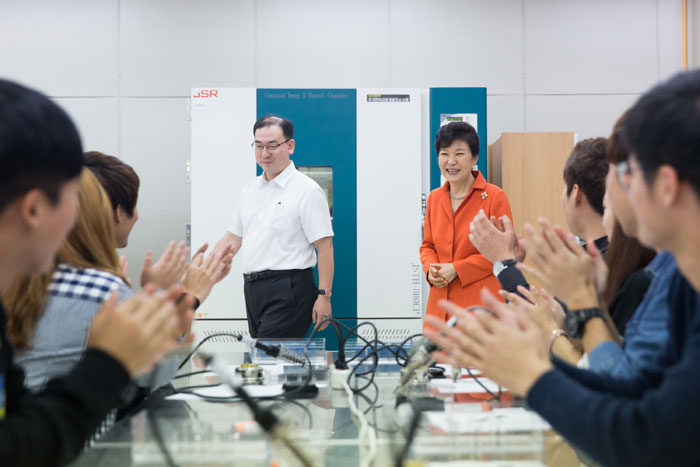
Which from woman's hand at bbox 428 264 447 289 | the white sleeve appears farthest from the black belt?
woman's hand at bbox 428 264 447 289

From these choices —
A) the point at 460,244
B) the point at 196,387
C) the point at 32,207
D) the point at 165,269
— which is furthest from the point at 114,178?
the point at 460,244

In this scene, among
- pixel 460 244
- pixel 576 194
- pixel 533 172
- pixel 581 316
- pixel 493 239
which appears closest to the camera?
pixel 581 316

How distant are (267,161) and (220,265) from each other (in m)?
1.25

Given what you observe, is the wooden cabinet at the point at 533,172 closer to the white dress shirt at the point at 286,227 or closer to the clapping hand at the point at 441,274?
the clapping hand at the point at 441,274

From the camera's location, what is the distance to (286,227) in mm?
2926

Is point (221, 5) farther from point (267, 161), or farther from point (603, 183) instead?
point (603, 183)

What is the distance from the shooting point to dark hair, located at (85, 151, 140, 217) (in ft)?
5.58

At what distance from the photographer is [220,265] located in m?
1.84

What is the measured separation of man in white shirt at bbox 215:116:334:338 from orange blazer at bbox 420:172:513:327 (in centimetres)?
51

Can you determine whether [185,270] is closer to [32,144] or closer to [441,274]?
[32,144]

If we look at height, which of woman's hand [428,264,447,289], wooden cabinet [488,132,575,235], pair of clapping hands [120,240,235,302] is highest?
wooden cabinet [488,132,575,235]

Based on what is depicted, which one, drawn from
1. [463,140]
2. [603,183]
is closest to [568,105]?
[463,140]

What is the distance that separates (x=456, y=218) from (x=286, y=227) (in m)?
0.83

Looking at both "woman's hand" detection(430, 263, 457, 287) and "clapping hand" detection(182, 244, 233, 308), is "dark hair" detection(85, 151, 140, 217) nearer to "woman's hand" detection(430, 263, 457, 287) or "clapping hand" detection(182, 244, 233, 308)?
"clapping hand" detection(182, 244, 233, 308)
